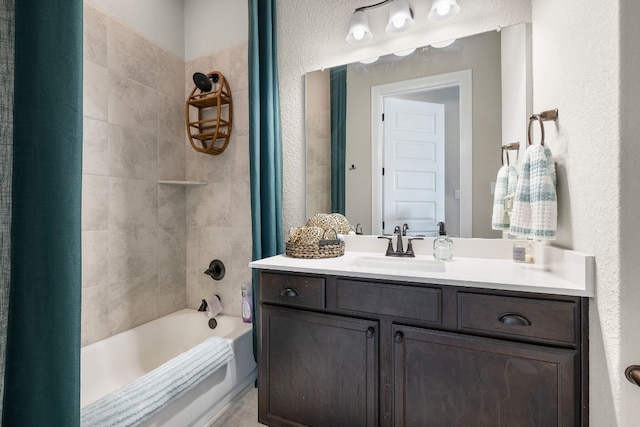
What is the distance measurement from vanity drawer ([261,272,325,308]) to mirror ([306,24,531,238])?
1.97ft

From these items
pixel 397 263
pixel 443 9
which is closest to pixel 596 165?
pixel 397 263

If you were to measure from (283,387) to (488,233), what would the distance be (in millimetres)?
1269

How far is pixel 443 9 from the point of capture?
4.97 ft

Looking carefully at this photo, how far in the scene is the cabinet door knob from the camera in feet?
2.33

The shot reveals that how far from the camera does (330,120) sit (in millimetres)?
1865

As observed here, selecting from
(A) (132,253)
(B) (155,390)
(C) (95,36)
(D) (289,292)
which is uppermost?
(C) (95,36)

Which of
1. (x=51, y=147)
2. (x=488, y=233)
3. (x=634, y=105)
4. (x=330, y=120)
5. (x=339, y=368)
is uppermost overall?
(x=330, y=120)

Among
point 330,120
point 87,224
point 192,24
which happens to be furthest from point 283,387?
point 192,24

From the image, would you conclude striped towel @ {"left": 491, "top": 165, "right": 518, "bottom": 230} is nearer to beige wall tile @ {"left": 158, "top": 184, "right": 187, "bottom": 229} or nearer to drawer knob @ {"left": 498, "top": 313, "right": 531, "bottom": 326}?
drawer knob @ {"left": 498, "top": 313, "right": 531, "bottom": 326}

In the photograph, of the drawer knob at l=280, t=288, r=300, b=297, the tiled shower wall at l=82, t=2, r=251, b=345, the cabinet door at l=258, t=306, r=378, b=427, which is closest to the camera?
the cabinet door at l=258, t=306, r=378, b=427

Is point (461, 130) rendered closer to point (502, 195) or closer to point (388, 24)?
point (502, 195)

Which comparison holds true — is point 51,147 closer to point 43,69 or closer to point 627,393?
point 43,69

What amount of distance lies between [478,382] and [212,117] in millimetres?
2250

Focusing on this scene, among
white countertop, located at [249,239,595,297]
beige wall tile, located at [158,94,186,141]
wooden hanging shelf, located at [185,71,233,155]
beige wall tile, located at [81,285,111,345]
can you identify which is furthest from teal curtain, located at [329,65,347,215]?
beige wall tile, located at [81,285,111,345]
